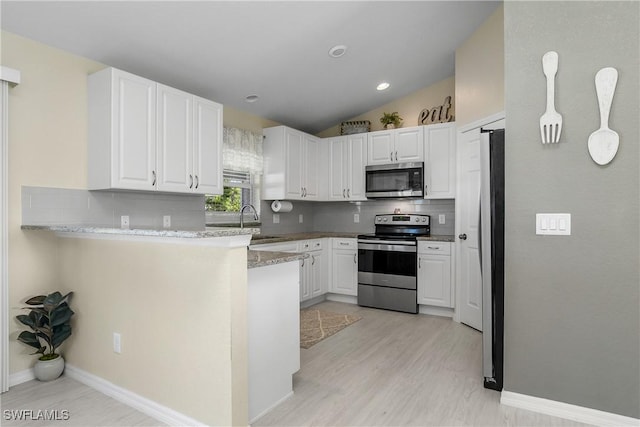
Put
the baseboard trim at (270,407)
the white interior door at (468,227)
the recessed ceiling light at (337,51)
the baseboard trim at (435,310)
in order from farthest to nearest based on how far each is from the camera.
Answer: the baseboard trim at (435,310) < the white interior door at (468,227) < the recessed ceiling light at (337,51) < the baseboard trim at (270,407)

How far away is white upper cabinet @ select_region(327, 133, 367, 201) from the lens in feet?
16.7

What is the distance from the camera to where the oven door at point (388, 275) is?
14.5 ft

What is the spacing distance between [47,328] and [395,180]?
3774 millimetres

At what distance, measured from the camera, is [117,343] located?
2381 millimetres

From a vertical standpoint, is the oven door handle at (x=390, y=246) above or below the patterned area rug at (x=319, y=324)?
above

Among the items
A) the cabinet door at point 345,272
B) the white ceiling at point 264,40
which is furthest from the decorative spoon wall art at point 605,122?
the cabinet door at point 345,272

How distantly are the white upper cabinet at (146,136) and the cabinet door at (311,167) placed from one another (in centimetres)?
173

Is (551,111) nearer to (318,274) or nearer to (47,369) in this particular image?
(318,274)

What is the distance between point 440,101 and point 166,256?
4.10 metres

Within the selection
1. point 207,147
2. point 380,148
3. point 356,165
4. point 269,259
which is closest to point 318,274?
point 356,165

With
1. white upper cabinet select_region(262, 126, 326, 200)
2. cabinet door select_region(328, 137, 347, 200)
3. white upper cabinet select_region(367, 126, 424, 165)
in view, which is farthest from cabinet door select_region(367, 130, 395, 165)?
white upper cabinet select_region(262, 126, 326, 200)

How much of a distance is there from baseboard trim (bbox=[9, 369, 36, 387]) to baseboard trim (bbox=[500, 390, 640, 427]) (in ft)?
10.3

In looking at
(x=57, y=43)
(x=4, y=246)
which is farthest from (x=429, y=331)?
(x=57, y=43)

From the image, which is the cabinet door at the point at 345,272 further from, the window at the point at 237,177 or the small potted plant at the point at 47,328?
the small potted plant at the point at 47,328
